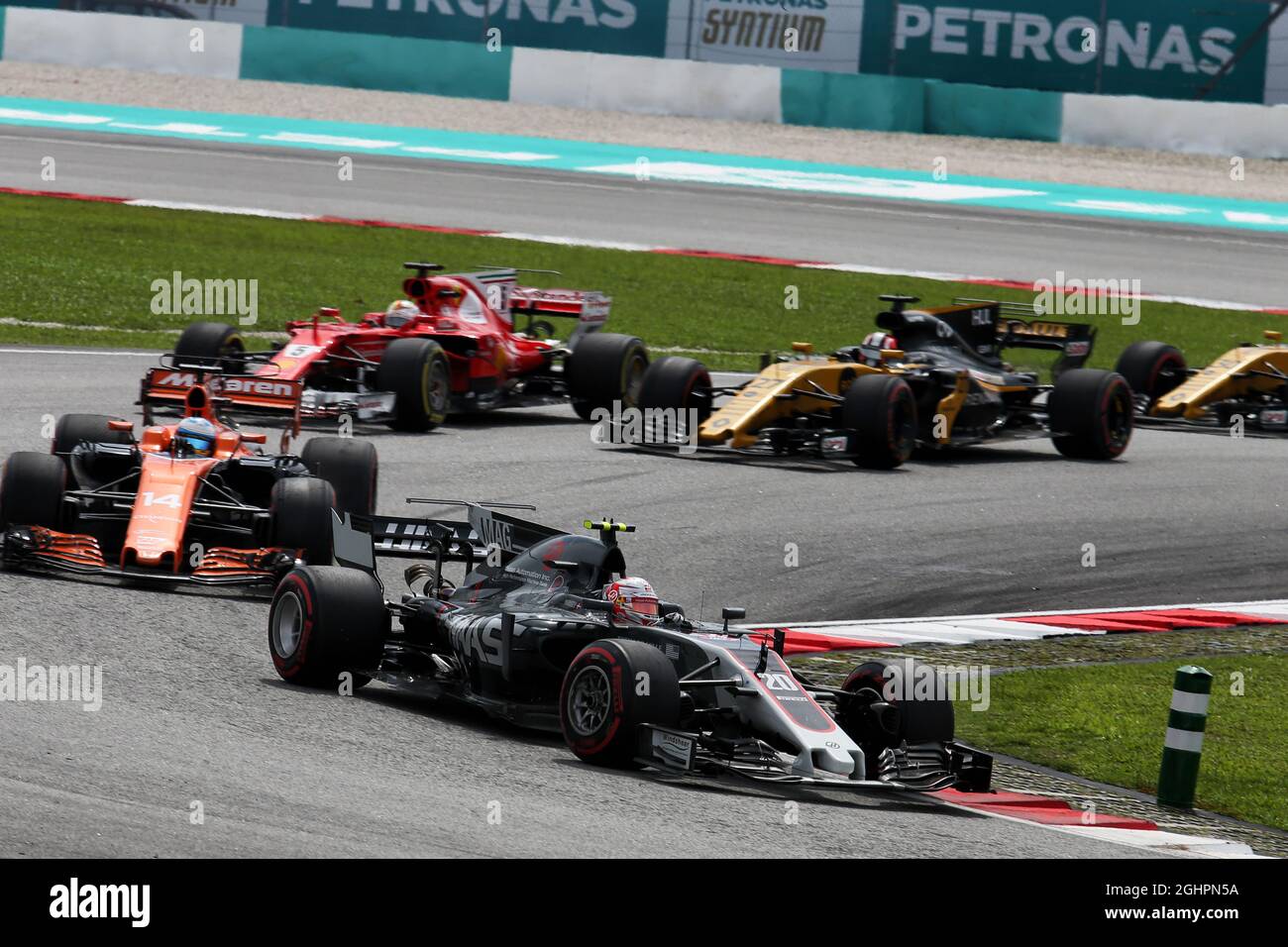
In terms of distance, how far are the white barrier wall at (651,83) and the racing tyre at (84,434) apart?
25583 mm

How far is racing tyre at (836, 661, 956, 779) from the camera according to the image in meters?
9.36

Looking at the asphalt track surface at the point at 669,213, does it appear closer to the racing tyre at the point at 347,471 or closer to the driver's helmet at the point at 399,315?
the driver's helmet at the point at 399,315

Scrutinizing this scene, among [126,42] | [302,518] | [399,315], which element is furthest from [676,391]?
[126,42]

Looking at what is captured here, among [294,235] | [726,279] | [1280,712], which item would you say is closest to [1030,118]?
[726,279]

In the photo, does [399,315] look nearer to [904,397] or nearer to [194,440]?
[904,397]

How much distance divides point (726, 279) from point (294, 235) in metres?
6.55

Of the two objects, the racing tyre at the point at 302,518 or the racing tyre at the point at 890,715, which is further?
the racing tyre at the point at 302,518

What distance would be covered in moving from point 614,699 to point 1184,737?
9.17ft

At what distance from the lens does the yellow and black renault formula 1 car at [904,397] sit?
18.1 metres

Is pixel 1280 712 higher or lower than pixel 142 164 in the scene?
lower

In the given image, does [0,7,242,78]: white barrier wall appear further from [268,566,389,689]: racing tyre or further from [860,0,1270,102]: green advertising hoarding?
[268,566,389,689]: racing tyre

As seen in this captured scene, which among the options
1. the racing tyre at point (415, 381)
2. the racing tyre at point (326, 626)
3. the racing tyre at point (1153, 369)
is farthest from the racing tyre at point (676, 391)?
the racing tyre at point (326, 626)
